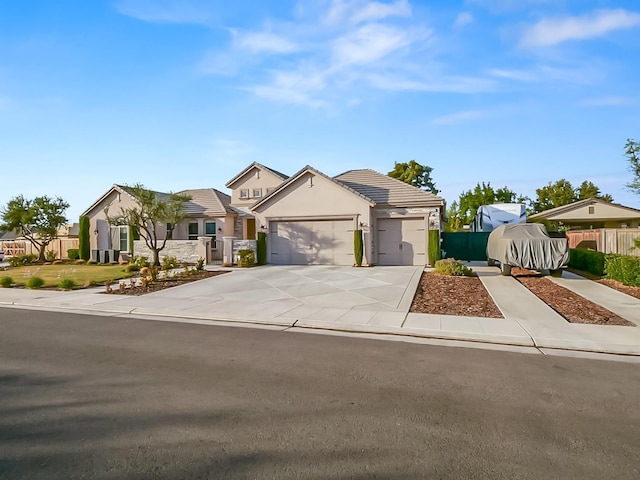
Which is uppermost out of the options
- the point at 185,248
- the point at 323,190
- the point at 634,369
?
the point at 323,190

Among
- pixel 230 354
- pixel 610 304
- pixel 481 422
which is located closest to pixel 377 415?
pixel 481 422

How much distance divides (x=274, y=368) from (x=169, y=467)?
2.57 meters

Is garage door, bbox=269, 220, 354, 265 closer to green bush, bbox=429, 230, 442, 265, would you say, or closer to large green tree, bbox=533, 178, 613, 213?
green bush, bbox=429, 230, 442, 265

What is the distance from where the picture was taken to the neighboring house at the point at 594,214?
108 feet

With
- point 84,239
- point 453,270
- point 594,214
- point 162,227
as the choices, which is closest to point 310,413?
point 453,270

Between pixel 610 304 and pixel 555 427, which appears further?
pixel 610 304

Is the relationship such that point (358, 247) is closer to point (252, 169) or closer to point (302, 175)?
point (302, 175)

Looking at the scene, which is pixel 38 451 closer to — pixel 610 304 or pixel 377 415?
pixel 377 415

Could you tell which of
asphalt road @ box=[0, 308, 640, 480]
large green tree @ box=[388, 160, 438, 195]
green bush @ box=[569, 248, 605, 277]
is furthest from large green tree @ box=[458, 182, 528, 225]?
asphalt road @ box=[0, 308, 640, 480]

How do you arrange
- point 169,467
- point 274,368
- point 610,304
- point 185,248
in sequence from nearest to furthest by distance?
point 169,467 → point 274,368 → point 610,304 → point 185,248

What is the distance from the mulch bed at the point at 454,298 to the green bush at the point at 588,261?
5.28 metres

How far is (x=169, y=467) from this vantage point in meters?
3.17

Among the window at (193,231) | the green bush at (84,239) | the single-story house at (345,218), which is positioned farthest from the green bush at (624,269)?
the green bush at (84,239)

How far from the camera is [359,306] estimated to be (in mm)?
10398
